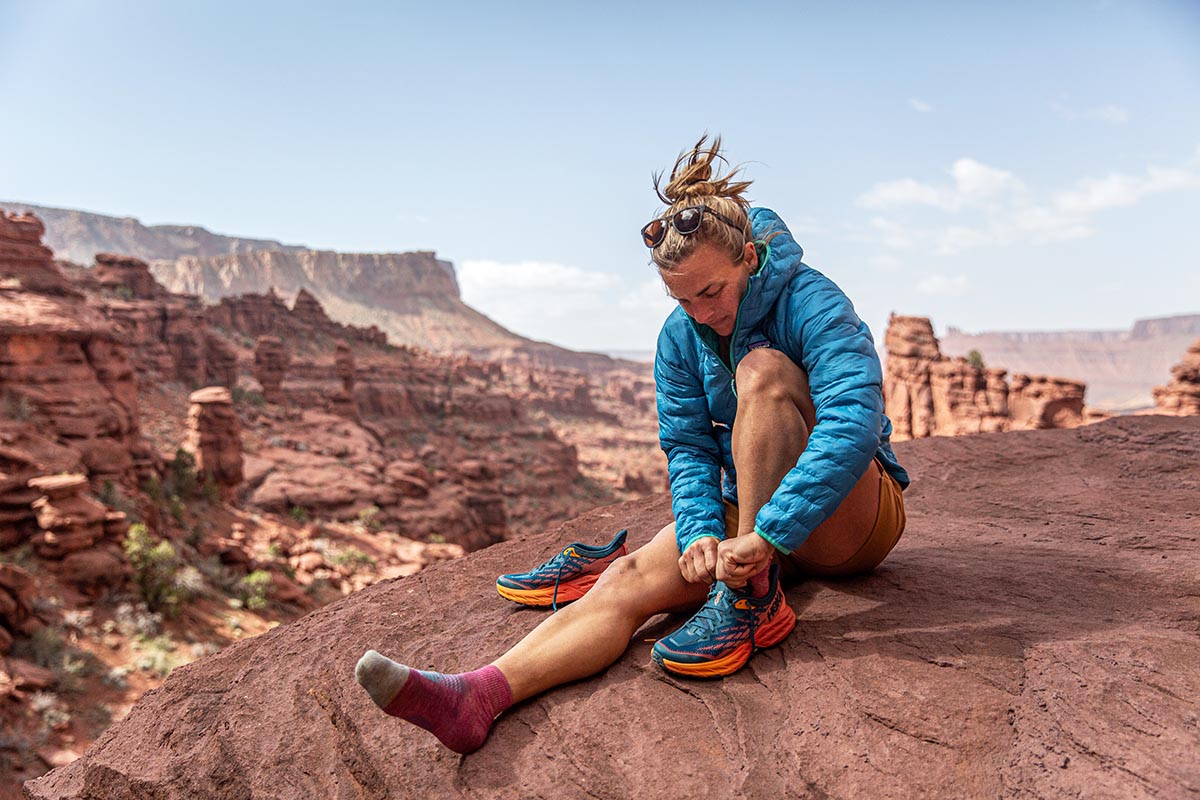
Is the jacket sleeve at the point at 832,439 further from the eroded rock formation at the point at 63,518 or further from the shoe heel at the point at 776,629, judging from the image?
the eroded rock formation at the point at 63,518

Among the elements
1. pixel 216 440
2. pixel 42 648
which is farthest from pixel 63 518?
pixel 216 440

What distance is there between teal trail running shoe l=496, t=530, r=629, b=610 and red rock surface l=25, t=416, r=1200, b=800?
88mm

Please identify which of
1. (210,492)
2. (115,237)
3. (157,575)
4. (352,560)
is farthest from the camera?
(115,237)

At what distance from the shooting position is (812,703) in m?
2.20

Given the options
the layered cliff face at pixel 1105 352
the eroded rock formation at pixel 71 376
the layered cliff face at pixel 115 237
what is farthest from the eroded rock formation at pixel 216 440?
the layered cliff face at pixel 1105 352

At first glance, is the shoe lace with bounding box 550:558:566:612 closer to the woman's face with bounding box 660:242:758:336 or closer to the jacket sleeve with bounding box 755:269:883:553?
the jacket sleeve with bounding box 755:269:883:553

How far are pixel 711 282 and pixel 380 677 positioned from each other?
162 cm

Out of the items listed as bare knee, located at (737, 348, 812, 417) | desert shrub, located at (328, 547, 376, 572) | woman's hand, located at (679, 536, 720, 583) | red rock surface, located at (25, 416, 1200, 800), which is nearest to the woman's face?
bare knee, located at (737, 348, 812, 417)

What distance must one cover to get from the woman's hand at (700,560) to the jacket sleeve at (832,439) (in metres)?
0.20

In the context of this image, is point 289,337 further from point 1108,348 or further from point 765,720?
point 1108,348

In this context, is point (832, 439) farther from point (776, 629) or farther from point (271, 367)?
point (271, 367)

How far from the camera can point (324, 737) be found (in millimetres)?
2566

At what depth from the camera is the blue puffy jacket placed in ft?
7.30

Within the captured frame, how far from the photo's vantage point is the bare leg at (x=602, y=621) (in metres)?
2.41
